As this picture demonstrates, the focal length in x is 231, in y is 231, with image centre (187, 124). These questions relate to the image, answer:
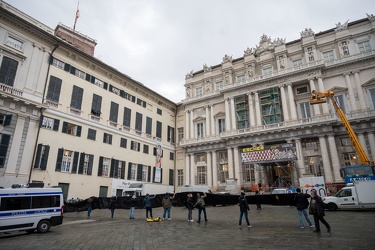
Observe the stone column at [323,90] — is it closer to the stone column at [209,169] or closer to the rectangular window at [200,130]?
the stone column at [209,169]

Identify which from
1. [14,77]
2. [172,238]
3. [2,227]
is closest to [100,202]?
[2,227]

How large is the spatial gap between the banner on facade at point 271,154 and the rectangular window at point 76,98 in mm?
21044

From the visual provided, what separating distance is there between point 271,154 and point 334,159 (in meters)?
7.66

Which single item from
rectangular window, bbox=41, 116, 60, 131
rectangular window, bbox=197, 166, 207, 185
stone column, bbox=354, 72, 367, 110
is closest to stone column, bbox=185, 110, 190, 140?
rectangular window, bbox=197, 166, 207, 185

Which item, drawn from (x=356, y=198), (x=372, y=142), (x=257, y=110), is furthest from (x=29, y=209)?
(x=372, y=142)

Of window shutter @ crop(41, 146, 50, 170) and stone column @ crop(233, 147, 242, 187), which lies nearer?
window shutter @ crop(41, 146, 50, 170)

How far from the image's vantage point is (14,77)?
2159 cm

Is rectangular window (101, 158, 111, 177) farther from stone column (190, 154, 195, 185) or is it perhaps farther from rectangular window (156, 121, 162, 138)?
stone column (190, 154, 195, 185)

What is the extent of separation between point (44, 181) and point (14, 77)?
33.3ft

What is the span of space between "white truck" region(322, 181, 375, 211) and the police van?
1831cm

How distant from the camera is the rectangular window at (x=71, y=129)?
81.1 ft

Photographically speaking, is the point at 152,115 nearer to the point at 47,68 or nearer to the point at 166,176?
the point at 166,176

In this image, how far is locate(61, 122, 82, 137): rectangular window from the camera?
2472cm

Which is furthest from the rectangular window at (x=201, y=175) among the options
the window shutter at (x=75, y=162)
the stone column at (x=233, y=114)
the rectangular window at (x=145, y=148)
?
the window shutter at (x=75, y=162)
